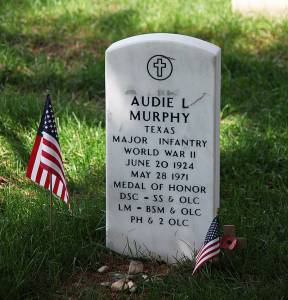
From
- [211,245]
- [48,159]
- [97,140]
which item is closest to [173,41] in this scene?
[48,159]

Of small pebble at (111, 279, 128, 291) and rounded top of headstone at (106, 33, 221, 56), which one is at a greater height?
rounded top of headstone at (106, 33, 221, 56)

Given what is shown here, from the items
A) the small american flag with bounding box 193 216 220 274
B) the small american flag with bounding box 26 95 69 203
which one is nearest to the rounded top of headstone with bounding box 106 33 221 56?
the small american flag with bounding box 26 95 69 203

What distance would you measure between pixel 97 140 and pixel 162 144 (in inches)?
58.0

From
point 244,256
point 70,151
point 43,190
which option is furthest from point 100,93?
point 244,256

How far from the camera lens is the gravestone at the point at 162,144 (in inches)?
171

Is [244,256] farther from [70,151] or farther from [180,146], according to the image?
[70,151]

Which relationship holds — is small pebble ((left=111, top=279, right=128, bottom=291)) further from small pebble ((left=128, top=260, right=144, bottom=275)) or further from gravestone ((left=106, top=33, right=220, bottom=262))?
gravestone ((left=106, top=33, right=220, bottom=262))

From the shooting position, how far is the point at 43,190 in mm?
5250

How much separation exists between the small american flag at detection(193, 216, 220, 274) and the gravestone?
261 millimetres

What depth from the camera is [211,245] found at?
166 inches

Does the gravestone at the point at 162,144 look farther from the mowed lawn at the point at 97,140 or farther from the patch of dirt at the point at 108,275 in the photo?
the mowed lawn at the point at 97,140

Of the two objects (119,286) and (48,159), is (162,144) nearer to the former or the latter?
(48,159)

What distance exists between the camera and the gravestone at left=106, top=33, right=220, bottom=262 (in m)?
4.34

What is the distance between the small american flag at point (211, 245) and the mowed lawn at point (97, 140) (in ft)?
0.29
